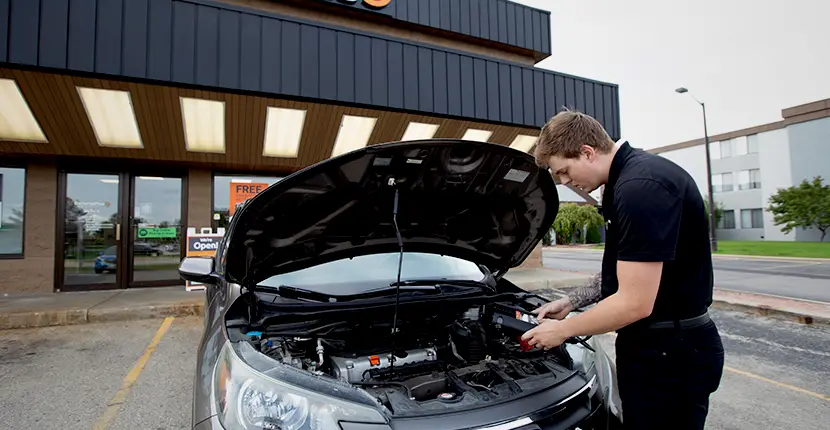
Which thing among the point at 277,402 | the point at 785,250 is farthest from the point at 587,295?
the point at 785,250

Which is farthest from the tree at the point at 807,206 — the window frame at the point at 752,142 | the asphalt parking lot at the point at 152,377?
the asphalt parking lot at the point at 152,377

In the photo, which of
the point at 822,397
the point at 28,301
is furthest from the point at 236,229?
the point at 28,301

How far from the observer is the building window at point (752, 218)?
117 feet

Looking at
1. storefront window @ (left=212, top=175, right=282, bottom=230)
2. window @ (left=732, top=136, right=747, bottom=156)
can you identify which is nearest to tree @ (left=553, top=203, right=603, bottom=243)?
window @ (left=732, top=136, right=747, bottom=156)

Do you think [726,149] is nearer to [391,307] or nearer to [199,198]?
[199,198]

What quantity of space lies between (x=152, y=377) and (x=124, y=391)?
316mm

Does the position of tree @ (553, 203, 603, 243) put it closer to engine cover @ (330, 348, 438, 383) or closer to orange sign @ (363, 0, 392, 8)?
orange sign @ (363, 0, 392, 8)

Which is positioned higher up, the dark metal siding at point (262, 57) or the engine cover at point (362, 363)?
the dark metal siding at point (262, 57)

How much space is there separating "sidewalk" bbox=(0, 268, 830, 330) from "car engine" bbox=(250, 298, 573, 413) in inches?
208

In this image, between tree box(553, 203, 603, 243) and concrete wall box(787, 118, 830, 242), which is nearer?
concrete wall box(787, 118, 830, 242)

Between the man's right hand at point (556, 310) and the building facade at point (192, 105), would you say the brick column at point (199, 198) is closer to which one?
the building facade at point (192, 105)

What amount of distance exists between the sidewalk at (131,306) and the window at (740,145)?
131 ft

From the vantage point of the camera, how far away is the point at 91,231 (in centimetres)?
784

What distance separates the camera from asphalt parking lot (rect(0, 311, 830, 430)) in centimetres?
289
